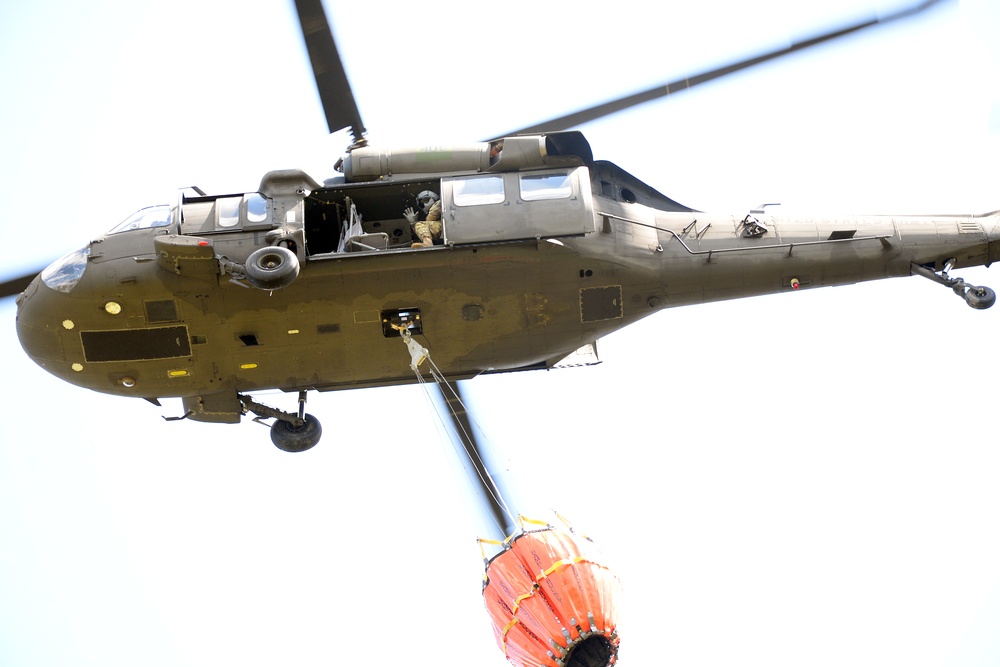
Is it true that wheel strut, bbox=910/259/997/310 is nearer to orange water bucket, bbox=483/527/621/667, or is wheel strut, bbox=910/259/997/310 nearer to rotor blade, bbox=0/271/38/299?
orange water bucket, bbox=483/527/621/667

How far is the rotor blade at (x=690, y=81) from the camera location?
12.5 metres

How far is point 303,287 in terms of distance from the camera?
12.1m

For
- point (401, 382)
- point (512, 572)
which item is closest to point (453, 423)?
point (401, 382)

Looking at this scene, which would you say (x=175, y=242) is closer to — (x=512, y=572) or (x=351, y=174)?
(x=351, y=174)

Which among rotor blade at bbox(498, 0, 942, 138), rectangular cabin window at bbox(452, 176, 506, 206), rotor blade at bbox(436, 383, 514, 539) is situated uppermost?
rotor blade at bbox(498, 0, 942, 138)

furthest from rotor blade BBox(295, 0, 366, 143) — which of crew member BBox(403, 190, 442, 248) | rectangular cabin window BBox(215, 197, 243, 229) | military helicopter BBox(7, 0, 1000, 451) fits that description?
rectangular cabin window BBox(215, 197, 243, 229)

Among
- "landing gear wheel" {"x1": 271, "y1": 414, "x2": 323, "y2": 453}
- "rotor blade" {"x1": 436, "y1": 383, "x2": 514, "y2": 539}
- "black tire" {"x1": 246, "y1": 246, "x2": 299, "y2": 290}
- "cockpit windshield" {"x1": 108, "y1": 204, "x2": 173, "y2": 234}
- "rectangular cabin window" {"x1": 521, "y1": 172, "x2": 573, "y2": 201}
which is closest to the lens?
"black tire" {"x1": 246, "y1": 246, "x2": 299, "y2": 290}

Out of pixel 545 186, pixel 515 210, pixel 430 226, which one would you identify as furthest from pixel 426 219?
pixel 545 186

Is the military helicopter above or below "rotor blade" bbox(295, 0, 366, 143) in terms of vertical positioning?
below

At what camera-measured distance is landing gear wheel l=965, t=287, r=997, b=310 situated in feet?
42.9

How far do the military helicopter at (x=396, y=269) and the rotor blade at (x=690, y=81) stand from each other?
3 centimetres

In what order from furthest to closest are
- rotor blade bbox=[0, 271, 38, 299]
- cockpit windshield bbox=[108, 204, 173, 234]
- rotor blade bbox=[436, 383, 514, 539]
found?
rotor blade bbox=[0, 271, 38, 299]
cockpit windshield bbox=[108, 204, 173, 234]
rotor blade bbox=[436, 383, 514, 539]

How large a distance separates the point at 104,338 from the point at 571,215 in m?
5.82

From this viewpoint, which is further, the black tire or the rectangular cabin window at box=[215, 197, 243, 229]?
the rectangular cabin window at box=[215, 197, 243, 229]
